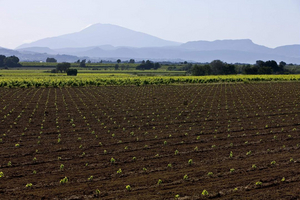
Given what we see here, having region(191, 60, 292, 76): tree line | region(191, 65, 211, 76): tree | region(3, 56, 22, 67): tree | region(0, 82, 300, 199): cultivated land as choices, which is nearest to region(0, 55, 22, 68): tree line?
region(3, 56, 22, 67): tree

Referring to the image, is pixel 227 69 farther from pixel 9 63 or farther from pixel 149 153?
pixel 9 63

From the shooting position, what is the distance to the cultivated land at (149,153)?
1075 centimetres

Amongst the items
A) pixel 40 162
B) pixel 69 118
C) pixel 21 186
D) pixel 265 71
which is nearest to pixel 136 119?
pixel 69 118

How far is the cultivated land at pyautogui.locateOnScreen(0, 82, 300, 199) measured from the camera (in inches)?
423

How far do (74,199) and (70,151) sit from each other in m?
5.06

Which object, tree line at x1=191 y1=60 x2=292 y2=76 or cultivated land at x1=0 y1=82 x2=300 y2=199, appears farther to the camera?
tree line at x1=191 y1=60 x2=292 y2=76

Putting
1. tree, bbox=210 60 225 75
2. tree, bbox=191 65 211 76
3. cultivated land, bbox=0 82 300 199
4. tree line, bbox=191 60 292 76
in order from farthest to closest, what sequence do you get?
1. tree, bbox=210 60 225 75
2. tree line, bbox=191 60 292 76
3. tree, bbox=191 65 211 76
4. cultivated land, bbox=0 82 300 199

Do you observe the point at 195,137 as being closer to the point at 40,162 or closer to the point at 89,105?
the point at 40,162

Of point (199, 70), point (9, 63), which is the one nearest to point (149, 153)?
point (199, 70)

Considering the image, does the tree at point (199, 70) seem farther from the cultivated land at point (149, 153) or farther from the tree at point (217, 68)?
the cultivated land at point (149, 153)

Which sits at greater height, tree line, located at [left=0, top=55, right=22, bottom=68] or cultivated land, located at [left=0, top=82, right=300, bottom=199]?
tree line, located at [left=0, top=55, right=22, bottom=68]

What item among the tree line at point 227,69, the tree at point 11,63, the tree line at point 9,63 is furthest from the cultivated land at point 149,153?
the tree at point 11,63

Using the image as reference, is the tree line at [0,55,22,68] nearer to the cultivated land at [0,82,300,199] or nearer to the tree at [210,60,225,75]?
the tree at [210,60,225,75]

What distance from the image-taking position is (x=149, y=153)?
1458 centimetres
